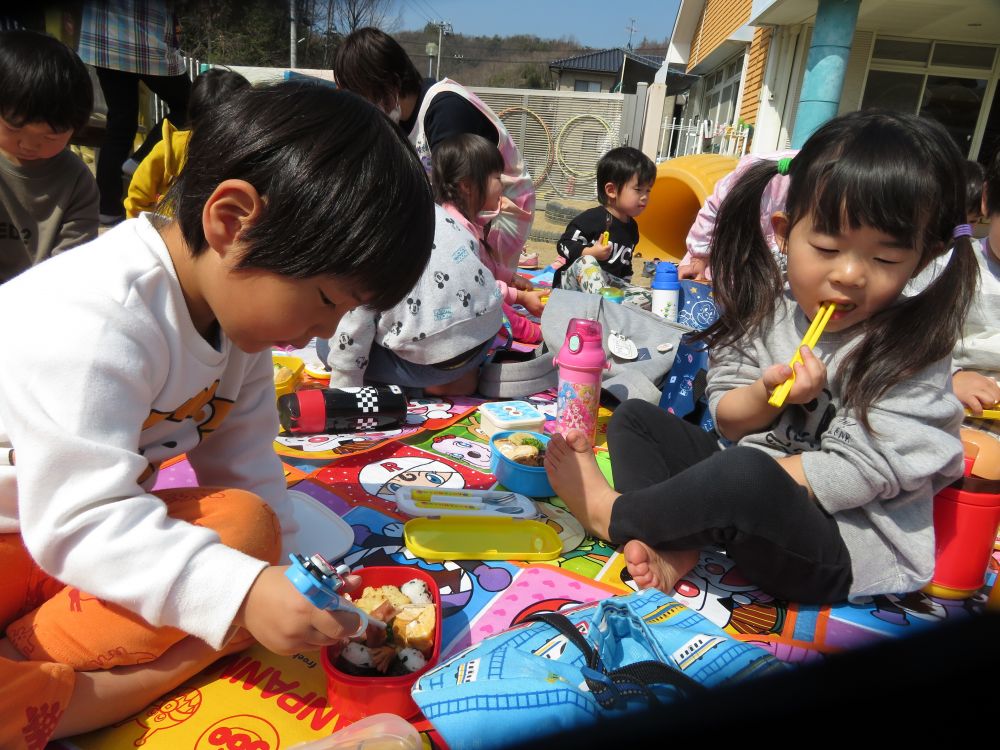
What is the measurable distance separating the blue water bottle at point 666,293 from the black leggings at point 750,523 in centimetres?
127

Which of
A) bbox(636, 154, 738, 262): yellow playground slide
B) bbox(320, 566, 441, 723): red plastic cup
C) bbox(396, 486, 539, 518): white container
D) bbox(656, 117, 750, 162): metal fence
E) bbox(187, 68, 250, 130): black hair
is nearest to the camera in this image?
bbox(320, 566, 441, 723): red plastic cup

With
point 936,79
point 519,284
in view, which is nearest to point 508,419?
point 519,284

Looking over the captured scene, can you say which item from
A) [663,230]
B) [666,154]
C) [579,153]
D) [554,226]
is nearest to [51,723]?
[663,230]

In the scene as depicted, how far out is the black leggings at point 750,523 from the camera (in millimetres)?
1084

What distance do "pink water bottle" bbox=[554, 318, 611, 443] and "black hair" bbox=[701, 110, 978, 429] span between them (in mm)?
521

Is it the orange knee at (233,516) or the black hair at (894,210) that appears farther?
the black hair at (894,210)

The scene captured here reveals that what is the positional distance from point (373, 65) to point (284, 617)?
7.50 feet

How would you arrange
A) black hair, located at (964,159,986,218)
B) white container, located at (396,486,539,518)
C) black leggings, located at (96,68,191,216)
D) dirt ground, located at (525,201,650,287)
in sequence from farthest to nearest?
dirt ground, located at (525,201,650,287)
black leggings, located at (96,68,191,216)
black hair, located at (964,159,986,218)
white container, located at (396,486,539,518)

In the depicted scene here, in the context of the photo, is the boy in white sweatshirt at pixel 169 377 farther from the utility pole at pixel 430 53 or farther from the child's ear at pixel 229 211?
the utility pole at pixel 430 53

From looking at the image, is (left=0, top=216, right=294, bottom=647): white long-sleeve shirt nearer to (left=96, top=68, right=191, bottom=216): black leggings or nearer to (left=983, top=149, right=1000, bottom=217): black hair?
(left=983, top=149, right=1000, bottom=217): black hair

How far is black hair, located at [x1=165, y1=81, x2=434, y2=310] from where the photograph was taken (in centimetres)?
78

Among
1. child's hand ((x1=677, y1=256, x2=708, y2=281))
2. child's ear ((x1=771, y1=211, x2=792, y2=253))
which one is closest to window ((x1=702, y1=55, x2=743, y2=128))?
child's hand ((x1=677, y1=256, x2=708, y2=281))

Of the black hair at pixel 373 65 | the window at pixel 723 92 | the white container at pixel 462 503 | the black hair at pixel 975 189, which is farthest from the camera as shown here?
the window at pixel 723 92

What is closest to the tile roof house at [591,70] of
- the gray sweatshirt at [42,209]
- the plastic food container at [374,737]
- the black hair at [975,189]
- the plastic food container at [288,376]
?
the black hair at [975,189]
